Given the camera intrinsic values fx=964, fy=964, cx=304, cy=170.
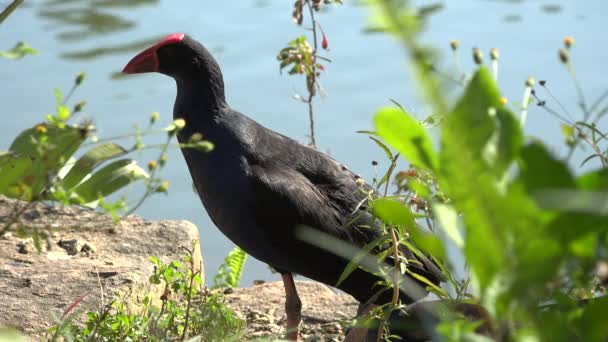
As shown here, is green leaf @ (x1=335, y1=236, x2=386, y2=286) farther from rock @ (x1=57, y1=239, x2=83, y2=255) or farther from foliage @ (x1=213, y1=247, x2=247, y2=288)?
foliage @ (x1=213, y1=247, x2=247, y2=288)

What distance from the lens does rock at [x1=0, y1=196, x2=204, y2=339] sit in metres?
3.57

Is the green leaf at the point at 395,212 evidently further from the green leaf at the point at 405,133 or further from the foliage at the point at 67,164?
the foliage at the point at 67,164

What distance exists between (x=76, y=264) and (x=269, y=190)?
964 mm

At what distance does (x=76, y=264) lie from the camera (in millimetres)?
4086

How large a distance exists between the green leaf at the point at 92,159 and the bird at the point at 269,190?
152 cm

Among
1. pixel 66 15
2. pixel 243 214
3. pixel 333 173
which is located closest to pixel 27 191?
pixel 243 214

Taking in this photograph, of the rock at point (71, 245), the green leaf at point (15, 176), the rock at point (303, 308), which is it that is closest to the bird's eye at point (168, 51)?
the rock at point (71, 245)

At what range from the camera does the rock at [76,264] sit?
357 cm

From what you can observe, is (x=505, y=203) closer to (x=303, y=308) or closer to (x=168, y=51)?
(x=168, y=51)

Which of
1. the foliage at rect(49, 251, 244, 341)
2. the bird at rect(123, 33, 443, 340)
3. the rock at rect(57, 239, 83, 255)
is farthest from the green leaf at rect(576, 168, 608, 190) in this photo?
the rock at rect(57, 239, 83, 255)

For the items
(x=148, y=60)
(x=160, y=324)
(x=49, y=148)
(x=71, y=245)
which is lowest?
(x=160, y=324)

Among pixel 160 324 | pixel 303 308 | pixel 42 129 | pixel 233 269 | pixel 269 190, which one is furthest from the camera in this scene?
pixel 233 269

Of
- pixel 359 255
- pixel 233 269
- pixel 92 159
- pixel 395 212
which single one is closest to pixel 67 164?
pixel 92 159

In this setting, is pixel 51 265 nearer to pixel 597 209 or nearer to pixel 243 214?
pixel 243 214
